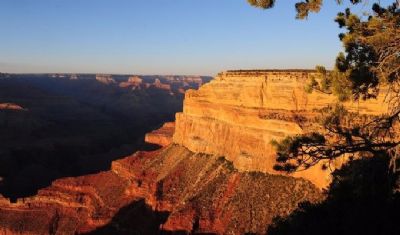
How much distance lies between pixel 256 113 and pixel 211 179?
23.5ft

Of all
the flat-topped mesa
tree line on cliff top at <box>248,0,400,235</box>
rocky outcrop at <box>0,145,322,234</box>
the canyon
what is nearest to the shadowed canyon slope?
rocky outcrop at <box>0,145,322,234</box>

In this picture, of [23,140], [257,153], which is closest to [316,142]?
[257,153]

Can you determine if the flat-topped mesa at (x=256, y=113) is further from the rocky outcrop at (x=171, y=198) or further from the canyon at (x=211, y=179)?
the rocky outcrop at (x=171, y=198)

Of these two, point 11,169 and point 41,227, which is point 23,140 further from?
point 41,227

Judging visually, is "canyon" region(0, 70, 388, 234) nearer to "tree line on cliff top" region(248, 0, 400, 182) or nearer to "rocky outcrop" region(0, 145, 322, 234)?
"rocky outcrop" region(0, 145, 322, 234)

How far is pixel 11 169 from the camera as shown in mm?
89000

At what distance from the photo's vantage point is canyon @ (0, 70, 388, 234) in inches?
1341

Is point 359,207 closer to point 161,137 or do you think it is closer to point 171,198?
point 171,198

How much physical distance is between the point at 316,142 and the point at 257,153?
21.4 m

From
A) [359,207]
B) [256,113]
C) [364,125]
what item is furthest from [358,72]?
[256,113]

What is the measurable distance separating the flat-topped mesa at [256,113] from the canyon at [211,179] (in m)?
0.09

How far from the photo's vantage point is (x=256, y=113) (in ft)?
128

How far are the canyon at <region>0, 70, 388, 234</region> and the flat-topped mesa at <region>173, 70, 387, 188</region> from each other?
0.09 meters

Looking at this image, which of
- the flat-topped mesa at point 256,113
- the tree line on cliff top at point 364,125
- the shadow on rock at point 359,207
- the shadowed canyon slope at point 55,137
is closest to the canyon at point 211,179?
the flat-topped mesa at point 256,113
